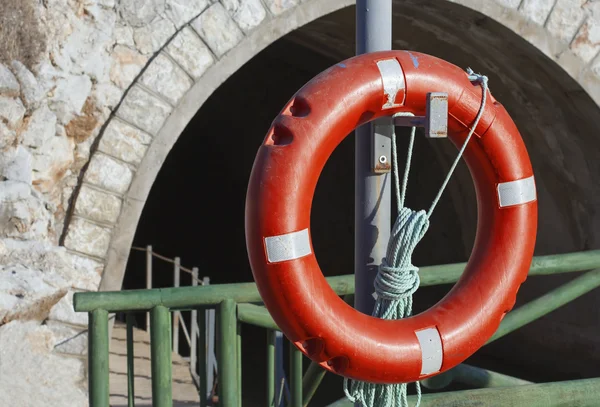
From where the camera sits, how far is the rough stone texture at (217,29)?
146 inches

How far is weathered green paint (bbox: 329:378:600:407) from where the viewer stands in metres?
2.40

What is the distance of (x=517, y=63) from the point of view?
198 inches

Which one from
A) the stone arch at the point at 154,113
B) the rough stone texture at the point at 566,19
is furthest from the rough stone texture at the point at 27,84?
the rough stone texture at the point at 566,19

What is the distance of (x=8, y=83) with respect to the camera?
10.9 ft

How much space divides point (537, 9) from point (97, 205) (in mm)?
2607

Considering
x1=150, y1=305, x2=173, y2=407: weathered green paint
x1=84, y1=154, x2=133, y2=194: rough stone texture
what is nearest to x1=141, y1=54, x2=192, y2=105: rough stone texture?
x1=84, y1=154, x2=133, y2=194: rough stone texture

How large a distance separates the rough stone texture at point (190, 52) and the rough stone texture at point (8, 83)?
25.6 inches

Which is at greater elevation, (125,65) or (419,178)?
(419,178)

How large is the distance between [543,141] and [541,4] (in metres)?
1.15

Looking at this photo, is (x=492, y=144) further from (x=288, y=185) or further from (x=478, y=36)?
(x=478, y=36)

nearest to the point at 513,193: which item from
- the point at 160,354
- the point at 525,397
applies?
the point at 525,397

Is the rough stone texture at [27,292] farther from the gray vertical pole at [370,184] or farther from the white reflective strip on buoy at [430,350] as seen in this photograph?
the white reflective strip on buoy at [430,350]

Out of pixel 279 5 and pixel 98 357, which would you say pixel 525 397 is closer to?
pixel 98 357

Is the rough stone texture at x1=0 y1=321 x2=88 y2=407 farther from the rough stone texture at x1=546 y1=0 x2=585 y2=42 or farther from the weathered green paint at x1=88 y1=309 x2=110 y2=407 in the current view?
the rough stone texture at x1=546 y1=0 x2=585 y2=42
